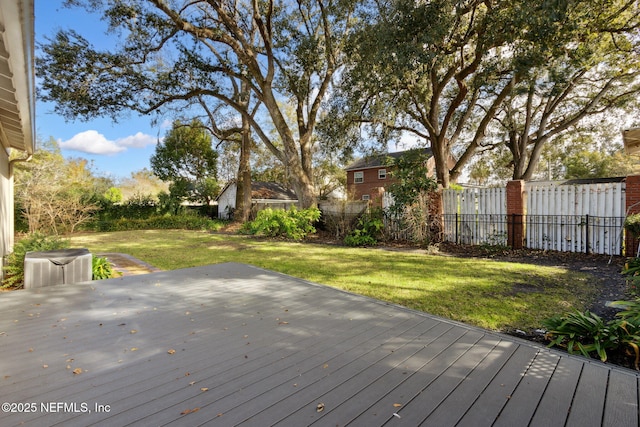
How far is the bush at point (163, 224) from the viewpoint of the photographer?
1761 cm

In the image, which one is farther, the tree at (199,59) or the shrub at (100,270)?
the tree at (199,59)

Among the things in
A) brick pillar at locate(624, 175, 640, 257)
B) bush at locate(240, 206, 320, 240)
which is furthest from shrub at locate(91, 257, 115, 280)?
brick pillar at locate(624, 175, 640, 257)

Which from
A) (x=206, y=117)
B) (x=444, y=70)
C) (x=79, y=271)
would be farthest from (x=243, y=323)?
(x=206, y=117)

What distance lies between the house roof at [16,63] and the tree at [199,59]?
276 inches

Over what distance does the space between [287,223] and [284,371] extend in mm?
9868

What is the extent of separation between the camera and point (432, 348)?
2.72 meters

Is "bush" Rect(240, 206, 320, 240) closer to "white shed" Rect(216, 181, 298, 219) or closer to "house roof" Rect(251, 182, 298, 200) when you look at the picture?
"white shed" Rect(216, 181, 298, 219)

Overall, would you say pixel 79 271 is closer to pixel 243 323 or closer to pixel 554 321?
pixel 243 323

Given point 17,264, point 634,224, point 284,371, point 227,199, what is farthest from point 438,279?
point 227,199

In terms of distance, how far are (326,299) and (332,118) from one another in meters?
9.98

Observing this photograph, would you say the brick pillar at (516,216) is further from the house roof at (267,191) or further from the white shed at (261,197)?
the house roof at (267,191)

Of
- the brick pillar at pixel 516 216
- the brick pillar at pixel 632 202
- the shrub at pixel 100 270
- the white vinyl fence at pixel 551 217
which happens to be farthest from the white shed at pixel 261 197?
the brick pillar at pixel 632 202

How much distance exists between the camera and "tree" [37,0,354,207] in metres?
10.6

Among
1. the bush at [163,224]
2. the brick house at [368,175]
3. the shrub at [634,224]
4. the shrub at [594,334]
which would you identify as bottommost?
the shrub at [594,334]
